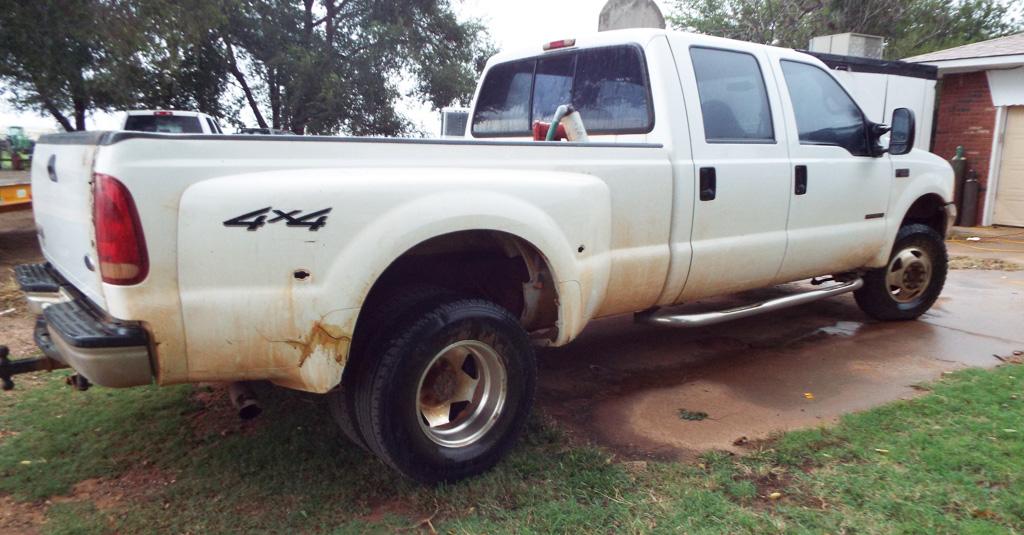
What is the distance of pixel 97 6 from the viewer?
952cm

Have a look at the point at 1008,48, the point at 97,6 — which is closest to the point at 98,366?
the point at 97,6

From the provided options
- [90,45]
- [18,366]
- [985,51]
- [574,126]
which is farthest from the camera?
[985,51]

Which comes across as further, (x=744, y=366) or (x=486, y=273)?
(x=744, y=366)

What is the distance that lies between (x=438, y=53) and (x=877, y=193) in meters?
16.3

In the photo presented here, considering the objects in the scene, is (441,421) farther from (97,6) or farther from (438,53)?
(438,53)

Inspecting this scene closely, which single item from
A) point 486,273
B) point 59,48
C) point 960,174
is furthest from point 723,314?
point 960,174

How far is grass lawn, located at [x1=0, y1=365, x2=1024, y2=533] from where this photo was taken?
2840mm

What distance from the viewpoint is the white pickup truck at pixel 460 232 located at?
244 centimetres

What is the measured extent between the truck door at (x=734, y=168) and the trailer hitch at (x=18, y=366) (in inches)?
120

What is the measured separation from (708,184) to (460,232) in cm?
159

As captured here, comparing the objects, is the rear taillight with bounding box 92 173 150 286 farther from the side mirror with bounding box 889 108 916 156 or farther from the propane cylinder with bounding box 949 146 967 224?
the propane cylinder with bounding box 949 146 967 224

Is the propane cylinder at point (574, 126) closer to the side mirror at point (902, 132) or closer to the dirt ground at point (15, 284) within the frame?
the side mirror at point (902, 132)

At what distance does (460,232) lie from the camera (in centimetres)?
314

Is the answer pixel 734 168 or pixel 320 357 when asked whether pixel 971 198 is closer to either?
pixel 734 168
